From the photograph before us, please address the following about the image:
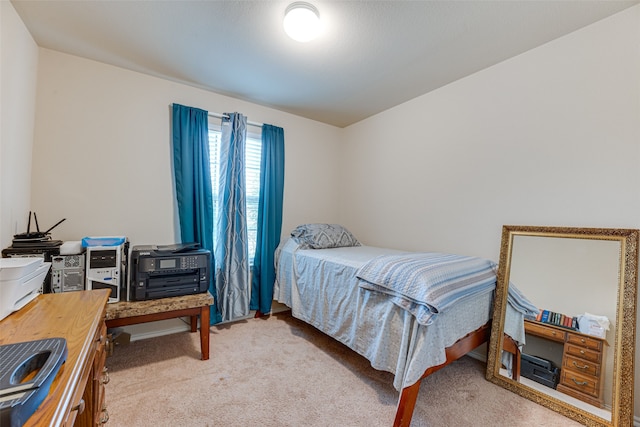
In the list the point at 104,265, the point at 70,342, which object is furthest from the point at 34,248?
the point at 70,342

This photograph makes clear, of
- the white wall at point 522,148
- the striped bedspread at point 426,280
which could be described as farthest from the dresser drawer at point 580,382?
the striped bedspread at point 426,280

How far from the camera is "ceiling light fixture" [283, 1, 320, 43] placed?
1600 mm

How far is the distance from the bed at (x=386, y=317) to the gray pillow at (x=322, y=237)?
0.12 feet

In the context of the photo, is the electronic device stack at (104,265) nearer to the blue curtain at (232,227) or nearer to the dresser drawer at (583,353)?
the blue curtain at (232,227)

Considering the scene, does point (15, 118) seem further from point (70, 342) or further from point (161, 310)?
point (70, 342)

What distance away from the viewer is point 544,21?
1.72m

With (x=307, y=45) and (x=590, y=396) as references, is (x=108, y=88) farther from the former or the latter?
(x=590, y=396)

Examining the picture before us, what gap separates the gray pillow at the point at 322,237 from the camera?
284 cm

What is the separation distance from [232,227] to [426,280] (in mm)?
1972

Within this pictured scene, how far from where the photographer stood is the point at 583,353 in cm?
164

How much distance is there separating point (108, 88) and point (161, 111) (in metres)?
0.41

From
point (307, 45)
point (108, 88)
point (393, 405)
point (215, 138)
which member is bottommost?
point (393, 405)

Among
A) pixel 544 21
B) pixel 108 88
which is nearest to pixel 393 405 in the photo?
pixel 544 21

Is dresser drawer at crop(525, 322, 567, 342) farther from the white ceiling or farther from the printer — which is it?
the printer
